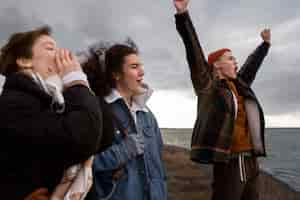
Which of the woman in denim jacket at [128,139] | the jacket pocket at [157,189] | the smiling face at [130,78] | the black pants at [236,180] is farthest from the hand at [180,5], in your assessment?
the jacket pocket at [157,189]

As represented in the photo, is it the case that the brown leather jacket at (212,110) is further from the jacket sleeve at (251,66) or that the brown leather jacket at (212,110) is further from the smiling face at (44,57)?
the smiling face at (44,57)

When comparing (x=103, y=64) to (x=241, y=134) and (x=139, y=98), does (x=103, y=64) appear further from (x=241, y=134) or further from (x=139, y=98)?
(x=241, y=134)

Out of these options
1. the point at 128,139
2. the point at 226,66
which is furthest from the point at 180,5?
the point at 128,139

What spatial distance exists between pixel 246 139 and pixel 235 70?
3.08 feet

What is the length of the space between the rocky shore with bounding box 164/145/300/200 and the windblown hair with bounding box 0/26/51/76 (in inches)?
209

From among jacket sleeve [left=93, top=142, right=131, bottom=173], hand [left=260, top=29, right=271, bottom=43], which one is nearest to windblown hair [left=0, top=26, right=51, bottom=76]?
jacket sleeve [left=93, top=142, right=131, bottom=173]

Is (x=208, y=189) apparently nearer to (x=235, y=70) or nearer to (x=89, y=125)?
(x=235, y=70)

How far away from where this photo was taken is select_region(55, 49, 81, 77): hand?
7.07ft

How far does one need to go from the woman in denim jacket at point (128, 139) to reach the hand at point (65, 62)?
82 centimetres

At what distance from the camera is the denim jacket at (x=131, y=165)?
9.89 ft

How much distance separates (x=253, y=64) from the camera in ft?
17.5

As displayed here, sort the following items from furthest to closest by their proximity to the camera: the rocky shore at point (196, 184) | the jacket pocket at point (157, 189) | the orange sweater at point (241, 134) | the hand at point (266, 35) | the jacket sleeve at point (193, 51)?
the rocky shore at point (196, 184) → the hand at point (266, 35) → the jacket sleeve at point (193, 51) → the orange sweater at point (241, 134) → the jacket pocket at point (157, 189)

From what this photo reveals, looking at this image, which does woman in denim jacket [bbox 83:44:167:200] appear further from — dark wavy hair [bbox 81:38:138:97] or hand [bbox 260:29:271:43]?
hand [bbox 260:29:271:43]

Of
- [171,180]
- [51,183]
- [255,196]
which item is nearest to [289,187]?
[171,180]
